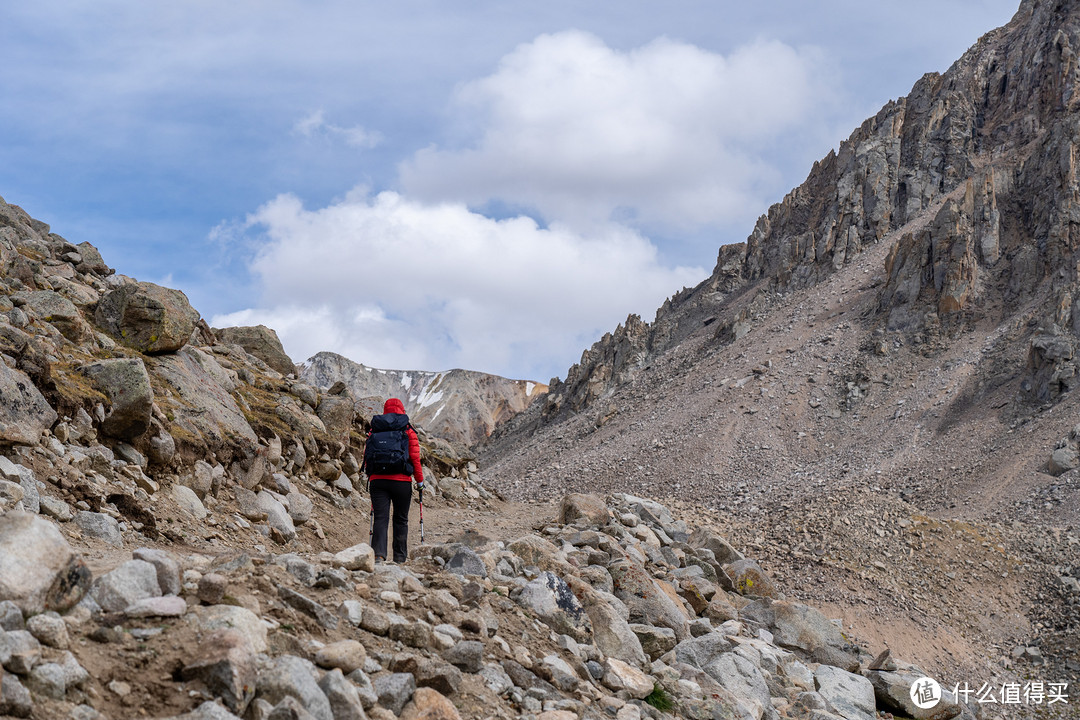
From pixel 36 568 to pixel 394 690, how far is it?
7.85 ft

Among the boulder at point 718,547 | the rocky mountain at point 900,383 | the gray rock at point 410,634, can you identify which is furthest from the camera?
the rocky mountain at point 900,383

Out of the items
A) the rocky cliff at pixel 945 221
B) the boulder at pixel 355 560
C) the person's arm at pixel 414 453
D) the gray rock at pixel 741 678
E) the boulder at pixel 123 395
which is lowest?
the gray rock at pixel 741 678

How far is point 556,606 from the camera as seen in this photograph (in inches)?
340

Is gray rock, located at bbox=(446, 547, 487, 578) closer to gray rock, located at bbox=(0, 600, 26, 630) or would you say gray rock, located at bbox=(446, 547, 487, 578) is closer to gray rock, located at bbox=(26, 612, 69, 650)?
gray rock, located at bbox=(26, 612, 69, 650)

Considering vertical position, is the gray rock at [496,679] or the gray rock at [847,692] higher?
the gray rock at [496,679]

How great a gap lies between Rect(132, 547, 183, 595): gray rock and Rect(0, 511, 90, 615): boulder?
1.68 feet

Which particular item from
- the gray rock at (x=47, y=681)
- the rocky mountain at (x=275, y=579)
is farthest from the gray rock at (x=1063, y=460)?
the gray rock at (x=47, y=681)

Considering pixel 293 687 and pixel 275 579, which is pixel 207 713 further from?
pixel 275 579

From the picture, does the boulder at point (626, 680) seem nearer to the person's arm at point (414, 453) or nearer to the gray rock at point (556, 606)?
the gray rock at point (556, 606)

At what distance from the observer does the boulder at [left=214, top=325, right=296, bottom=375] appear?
68.3 feet

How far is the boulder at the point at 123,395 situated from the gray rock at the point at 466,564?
15.8 ft

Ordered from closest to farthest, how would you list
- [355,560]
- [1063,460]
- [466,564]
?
[355,560]
[466,564]
[1063,460]

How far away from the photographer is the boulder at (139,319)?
1349 cm

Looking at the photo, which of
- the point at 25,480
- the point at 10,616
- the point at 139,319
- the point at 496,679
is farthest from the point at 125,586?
the point at 139,319
